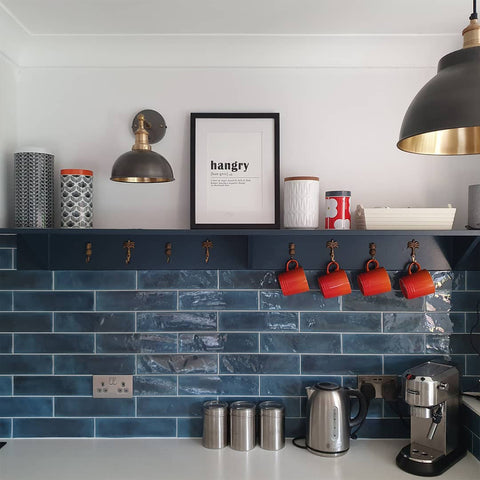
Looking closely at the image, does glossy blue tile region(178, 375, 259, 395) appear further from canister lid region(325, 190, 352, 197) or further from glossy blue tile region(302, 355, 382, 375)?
canister lid region(325, 190, 352, 197)

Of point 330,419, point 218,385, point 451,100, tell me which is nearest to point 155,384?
point 218,385

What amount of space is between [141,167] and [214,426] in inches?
38.0

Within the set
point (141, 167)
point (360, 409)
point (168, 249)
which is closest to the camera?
point (141, 167)

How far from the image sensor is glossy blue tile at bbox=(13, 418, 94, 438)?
75.2 inches

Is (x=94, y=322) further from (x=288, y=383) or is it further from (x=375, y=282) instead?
(x=375, y=282)

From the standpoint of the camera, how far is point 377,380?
188 centimetres

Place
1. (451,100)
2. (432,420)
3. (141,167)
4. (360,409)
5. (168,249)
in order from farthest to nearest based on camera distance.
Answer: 1. (168,249)
2. (360,409)
3. (432,420)
4. (141,167)
5. (451,100)

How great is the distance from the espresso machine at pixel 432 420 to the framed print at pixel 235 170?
743 mm

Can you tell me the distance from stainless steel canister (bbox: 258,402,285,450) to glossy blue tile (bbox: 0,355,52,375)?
2.78 feet

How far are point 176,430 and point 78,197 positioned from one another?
3.16ft

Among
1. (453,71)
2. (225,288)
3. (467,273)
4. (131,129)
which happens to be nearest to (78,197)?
(131,129)

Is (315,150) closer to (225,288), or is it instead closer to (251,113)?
(251,113)

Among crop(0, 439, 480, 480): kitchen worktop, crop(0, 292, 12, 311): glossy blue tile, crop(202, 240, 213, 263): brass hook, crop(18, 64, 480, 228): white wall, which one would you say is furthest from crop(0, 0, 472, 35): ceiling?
crop(0, 439, 480, 480): kitchen worktop

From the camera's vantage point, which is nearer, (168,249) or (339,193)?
(339,193)
